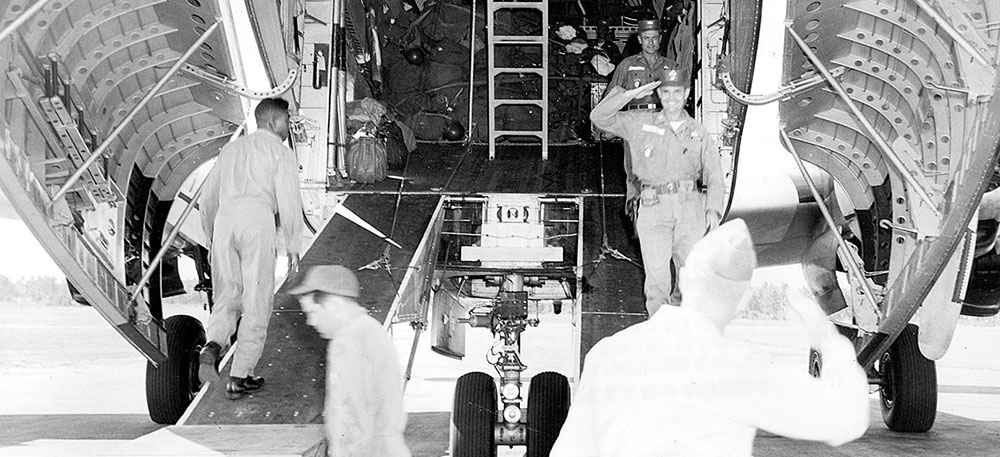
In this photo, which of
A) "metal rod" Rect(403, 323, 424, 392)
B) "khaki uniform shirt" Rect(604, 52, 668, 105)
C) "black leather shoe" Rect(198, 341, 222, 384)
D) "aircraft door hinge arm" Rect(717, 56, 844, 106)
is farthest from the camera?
"khaki uniform shirt" Rect(604, 52, 668, 105)

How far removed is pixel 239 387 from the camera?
458cm

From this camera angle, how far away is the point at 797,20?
4.77m

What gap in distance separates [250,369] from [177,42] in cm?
170

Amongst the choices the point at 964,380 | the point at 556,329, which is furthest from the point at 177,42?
the point at 556,329

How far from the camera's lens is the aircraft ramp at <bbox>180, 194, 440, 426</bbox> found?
4.47 metres

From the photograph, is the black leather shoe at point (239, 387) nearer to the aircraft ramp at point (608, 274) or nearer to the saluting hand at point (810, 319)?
the aircraft ramp at point (608, 274)

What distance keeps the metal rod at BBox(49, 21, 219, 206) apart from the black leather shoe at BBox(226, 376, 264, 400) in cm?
102

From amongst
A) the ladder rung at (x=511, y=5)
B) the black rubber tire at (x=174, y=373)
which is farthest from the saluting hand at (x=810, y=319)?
the ladder rung at (x=511, y=5)

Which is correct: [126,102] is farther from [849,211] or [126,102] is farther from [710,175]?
[849,211]

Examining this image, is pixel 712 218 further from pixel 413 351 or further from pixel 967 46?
pixel 413 351

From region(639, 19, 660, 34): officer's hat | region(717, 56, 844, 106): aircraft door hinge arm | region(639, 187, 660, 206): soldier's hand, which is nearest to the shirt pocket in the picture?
region(639, 19, 660, 34): officer's hat

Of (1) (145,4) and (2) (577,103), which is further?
(2) (577,103)

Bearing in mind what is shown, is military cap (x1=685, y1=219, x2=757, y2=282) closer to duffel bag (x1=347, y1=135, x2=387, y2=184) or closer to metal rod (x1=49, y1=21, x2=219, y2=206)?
metal rod (x1=49, y1=21, x2=219, y2=206)

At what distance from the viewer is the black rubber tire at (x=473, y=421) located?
15.8ft
